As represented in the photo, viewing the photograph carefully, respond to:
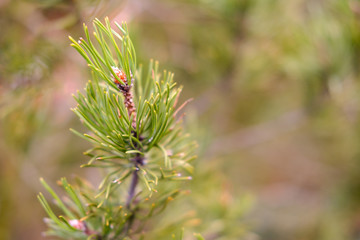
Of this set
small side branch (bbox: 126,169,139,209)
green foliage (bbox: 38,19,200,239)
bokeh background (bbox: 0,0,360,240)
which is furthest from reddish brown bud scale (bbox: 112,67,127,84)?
bokeh background (bbox: 0,0,360,240)

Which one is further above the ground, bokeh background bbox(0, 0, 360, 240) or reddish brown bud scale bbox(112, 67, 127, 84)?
bokeh background bbox(0, 0, 360, 240)

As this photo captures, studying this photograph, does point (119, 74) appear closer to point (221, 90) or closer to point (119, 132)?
point (119, 132)

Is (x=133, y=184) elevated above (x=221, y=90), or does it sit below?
below

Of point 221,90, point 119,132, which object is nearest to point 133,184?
point 119,132

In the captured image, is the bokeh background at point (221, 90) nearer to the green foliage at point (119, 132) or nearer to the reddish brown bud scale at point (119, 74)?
the green foliage at point (119, 132)

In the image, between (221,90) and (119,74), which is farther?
(221,90)

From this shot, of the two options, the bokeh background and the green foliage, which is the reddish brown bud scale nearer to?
the green foliage

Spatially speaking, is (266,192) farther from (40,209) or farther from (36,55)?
(36,55)

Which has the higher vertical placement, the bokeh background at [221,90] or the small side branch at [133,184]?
the bokeh background at [221,90]

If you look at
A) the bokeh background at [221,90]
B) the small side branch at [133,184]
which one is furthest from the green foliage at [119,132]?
the bokeh background at [221,90]
